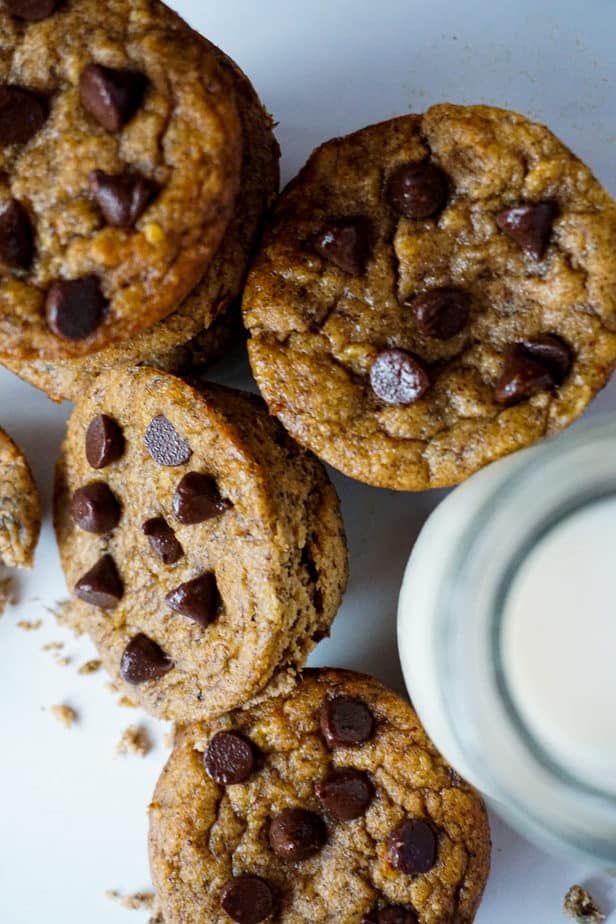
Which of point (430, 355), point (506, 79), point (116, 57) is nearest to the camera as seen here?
point (116, 57)

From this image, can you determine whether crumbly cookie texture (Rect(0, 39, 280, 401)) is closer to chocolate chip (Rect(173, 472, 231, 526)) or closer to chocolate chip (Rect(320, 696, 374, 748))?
chocolate chip (Rect(173, 472, 231, 526))

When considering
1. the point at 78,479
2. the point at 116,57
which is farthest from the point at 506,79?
the point at 78,479

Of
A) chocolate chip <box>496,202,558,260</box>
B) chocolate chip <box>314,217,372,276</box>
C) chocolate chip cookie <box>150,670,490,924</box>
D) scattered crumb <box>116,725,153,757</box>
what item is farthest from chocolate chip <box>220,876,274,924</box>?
chocolate chip <box>496,202,558,260</box>

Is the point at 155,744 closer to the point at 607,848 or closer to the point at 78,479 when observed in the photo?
the point at 78,479

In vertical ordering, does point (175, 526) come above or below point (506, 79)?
below

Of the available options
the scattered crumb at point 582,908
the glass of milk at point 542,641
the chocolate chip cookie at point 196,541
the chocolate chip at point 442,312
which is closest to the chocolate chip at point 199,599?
the chocolate chip cookie at point 196,541

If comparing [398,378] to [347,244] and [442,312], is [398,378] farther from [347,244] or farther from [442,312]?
[347,244]
